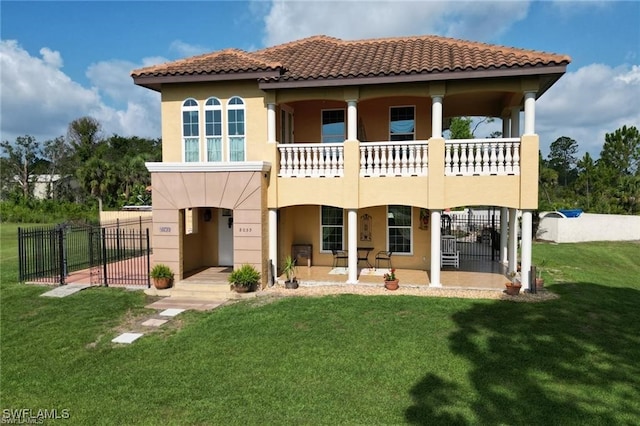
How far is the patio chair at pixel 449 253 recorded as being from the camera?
1535 cm

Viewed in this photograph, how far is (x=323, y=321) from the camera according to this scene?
9.38m

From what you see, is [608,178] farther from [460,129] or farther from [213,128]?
[213,128]

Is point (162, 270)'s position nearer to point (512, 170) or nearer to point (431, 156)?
point (431, 156)

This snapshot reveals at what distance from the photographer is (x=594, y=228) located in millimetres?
26125

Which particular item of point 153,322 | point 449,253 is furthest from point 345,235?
point 153,322

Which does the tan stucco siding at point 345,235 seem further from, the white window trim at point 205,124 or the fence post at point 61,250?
the fence post at point 61,250

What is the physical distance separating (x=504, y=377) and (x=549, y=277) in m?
8.93

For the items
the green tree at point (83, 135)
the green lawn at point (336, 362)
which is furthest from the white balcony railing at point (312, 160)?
the green tree at point (83, 135)

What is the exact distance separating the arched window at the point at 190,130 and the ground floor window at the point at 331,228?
4864mm

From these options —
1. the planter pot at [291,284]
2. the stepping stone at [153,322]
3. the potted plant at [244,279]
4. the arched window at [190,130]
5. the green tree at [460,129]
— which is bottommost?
the stepping stone at [153,322]

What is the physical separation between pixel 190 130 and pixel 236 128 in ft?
5.13

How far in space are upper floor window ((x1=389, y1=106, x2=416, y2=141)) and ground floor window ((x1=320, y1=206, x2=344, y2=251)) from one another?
10.9 ft

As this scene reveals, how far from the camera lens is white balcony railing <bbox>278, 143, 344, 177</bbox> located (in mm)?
12961

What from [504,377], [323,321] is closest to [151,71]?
[323,321]
